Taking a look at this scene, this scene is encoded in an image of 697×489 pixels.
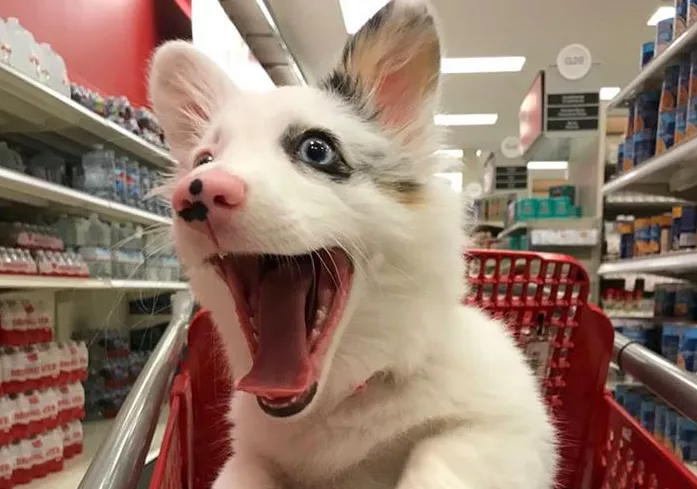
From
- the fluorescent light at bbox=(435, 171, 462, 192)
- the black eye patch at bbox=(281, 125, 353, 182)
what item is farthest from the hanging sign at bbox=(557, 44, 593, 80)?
the black eye patch at bbox=(281, 125, 353, 182)

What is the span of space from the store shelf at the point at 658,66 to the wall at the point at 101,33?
2.36 m

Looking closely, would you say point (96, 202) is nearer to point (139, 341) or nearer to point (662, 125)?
point (139, 341)

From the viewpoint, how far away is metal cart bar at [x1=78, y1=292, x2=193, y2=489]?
2.40 feet

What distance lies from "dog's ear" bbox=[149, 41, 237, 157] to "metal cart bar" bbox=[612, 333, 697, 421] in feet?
2.97

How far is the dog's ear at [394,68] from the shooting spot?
3.39 ft

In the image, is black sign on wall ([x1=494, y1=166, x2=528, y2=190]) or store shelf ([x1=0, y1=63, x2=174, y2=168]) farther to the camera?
black sign on wall ([x1=494, y1=166, x2=528, y2=190])

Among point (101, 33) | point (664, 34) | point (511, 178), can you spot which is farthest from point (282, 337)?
point (511, 178)

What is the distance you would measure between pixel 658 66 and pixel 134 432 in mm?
3279

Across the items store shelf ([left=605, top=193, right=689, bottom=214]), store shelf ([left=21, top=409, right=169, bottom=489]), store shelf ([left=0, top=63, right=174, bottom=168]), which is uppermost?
store shelf ([left=0, top=63, right=174, bottom=168])

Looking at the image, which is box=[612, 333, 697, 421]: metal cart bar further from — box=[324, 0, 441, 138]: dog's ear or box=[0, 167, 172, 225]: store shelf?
box=[0, 167, 172, 225]: store shelf

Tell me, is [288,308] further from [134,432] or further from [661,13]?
[661,13]

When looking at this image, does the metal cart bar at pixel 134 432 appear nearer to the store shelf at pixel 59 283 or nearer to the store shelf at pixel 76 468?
the store shelf at pixel 59 283

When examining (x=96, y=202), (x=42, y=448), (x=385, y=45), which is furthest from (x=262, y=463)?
(x=96, y=202)

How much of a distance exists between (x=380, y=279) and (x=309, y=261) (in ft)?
0.35
